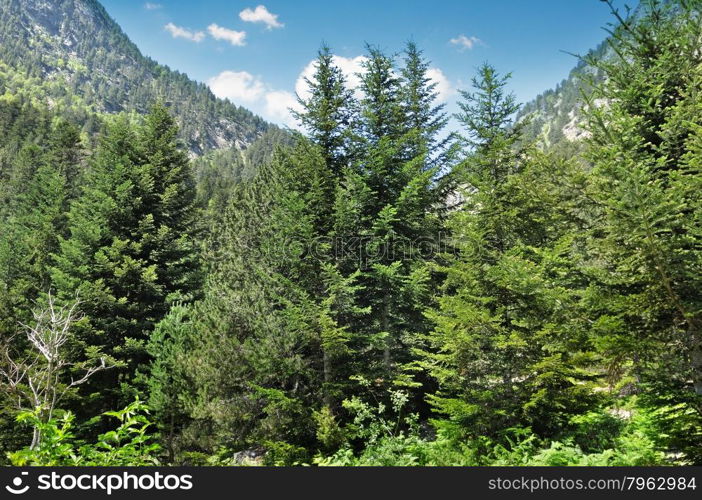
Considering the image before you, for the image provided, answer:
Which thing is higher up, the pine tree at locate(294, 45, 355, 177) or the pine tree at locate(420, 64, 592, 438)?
the pine tree at locate(294, 45, 355, 177)

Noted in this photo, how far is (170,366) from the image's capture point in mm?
15625

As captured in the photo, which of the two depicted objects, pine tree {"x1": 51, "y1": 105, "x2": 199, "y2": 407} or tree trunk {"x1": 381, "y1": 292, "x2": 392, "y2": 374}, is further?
pine tree {"x1": 51, "y1": 105, "x2": 199, "y2": 407}

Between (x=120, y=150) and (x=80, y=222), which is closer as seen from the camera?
(x=80, y=222)

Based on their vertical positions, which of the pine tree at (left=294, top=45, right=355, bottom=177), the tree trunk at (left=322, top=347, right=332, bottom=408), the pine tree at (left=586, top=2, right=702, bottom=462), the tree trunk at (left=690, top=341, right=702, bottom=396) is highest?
the pine tree at (left=294, top=45, right=355, bottom=177)

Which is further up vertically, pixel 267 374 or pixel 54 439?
pixel 54 439

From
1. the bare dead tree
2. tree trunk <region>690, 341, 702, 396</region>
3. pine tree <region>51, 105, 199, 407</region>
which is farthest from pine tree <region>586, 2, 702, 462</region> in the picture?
pine tree <region>51, 105, 199, 407</region>

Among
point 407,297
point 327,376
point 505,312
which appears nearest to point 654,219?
point 505,312

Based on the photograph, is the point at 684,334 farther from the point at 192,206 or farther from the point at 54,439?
the point at 192,206

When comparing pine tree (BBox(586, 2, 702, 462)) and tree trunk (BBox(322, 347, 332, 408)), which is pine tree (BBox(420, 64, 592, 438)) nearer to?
pine tree (BBox(586, 2, 702, 462))

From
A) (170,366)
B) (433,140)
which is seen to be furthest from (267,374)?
(433,140)

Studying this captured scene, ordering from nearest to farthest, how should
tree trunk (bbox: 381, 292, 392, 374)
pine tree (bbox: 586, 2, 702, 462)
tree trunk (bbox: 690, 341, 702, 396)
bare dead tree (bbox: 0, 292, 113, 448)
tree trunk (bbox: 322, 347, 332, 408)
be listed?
bare dead tree (bbox: 0, 292, 113, 448) < pine tree (bbox: 586, 2, 702, 462) < tree trunk (bbox: 690, 341, 702, 396) < tree trunk (bbox: 322, 347, 332, 408) < tree trunk (bbox: 381, 292, 392, 374)

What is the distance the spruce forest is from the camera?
769cm

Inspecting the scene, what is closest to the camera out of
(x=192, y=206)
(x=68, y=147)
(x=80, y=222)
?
(x=80, y=222)

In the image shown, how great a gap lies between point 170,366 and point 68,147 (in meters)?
34.9
